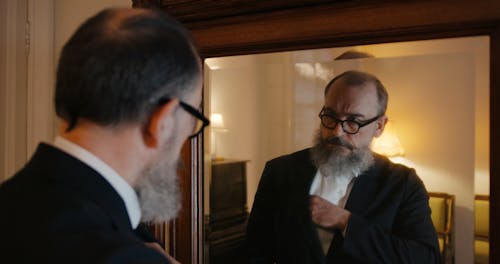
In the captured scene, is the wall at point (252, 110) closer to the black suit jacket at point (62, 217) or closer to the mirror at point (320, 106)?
the mirror at point (320, 106)

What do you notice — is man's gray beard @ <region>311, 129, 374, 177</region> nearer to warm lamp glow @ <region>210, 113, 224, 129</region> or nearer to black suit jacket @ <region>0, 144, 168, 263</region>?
warm lamp glow @ <region>210, 113, 224, 129</region>

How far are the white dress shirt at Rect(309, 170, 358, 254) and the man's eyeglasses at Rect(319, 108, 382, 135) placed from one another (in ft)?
0.31

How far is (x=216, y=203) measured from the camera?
3.95ft

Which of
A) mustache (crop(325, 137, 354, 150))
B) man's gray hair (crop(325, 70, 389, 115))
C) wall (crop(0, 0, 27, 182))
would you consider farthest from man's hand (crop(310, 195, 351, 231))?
wall (crop(0, 0, 27, 182))

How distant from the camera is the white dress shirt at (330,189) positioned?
3.29 feet

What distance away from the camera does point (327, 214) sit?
1021 millimetres

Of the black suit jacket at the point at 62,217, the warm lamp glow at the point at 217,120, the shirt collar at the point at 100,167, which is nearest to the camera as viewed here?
the black suit jacket at the point at 62,217

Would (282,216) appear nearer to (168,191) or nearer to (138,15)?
(168,191)

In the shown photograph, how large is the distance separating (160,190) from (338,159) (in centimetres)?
40

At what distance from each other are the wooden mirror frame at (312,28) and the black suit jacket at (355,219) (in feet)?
0.47

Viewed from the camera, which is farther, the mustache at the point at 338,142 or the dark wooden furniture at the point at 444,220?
the mustache at the point at 338,142

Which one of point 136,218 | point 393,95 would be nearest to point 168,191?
point 136,218

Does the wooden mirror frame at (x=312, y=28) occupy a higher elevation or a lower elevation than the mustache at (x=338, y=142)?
higher

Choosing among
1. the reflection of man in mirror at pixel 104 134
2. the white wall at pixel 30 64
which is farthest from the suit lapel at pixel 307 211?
the white wall at pixel 30 64
